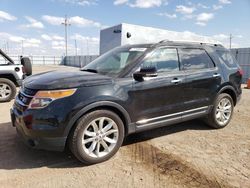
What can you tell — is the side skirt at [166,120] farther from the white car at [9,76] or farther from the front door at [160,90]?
the white car at [9,76]

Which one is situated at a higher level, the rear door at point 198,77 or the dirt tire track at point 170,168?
the rear door at point 198,77

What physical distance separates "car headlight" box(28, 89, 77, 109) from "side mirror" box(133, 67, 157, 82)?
1.06 meters

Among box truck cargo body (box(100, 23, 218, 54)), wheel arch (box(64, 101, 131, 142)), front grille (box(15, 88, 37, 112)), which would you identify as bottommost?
wheel arch (box(64, 101, 131, 142))

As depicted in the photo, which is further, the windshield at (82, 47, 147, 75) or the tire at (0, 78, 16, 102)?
the tire at (0, 78, 16, 102)

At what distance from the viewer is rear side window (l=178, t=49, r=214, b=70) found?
4613 millimetres

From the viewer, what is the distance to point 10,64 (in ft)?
28.0

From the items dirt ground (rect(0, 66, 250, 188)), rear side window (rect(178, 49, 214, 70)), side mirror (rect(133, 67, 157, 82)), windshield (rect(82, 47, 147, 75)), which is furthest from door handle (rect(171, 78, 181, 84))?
dirt ground (rect(0, 66, 250, 188))

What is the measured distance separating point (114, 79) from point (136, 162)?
1.23m

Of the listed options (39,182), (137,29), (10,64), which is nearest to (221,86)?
(39,182)

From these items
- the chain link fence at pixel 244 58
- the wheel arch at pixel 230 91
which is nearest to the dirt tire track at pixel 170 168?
the wheel arch at pixel 230 91

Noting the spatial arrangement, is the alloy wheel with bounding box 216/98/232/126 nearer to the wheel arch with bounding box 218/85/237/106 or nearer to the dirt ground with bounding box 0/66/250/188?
the wheel arch with bounding box 218/85/237/106

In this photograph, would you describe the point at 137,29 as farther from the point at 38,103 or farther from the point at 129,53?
the point at 38,103

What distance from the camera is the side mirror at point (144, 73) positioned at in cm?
383

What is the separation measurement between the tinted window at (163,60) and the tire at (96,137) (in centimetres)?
105
